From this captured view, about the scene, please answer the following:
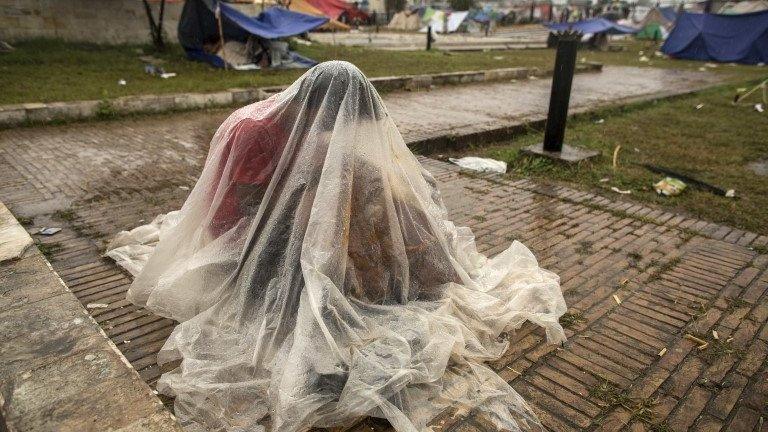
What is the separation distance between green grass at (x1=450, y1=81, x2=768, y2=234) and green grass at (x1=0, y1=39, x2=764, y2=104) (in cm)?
511

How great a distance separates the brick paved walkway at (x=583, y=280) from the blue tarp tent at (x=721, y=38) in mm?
19974

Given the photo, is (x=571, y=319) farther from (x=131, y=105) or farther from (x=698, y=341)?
(x=131, y=105)

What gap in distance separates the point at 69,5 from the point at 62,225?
34.8 ft

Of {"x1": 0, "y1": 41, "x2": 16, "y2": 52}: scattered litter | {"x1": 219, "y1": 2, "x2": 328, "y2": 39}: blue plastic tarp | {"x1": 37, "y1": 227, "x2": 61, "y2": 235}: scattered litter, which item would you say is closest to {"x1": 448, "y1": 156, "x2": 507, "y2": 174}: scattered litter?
{"x1": 37, "y1": 227, "x2": 61, "y2": 235}: scattered litter

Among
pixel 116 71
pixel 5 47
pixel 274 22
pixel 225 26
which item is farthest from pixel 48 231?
pixel 274 22

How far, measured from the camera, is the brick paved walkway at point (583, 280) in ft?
7.80

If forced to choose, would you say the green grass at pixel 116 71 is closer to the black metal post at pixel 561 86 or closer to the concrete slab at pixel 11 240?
the concrete slab at pixel 11 240

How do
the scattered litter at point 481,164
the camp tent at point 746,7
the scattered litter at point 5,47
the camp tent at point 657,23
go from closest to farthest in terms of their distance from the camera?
the scattered litter at point 481,164 → the scattered litter at point 5,47 → the camp tent at point 746,7 → the camp tent at point 657,23

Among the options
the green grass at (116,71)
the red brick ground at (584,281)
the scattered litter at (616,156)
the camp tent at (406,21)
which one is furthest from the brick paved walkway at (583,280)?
the camp tent at (406,21)

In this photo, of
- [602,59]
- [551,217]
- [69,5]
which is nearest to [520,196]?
[551,217]

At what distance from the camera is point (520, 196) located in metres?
5.02

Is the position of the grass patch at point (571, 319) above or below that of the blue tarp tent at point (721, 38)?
below

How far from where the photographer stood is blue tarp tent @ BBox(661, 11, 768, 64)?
1967 cm

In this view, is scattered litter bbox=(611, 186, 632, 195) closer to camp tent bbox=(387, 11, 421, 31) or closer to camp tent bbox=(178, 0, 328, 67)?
camp tent bbox=(178, 0, 328, 67)
